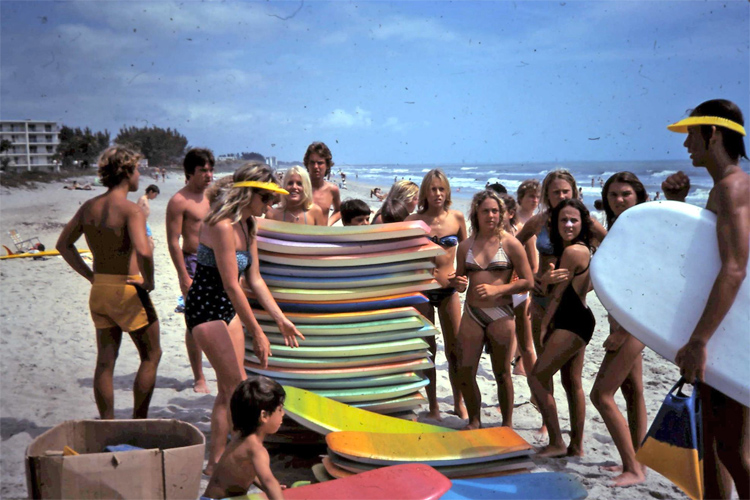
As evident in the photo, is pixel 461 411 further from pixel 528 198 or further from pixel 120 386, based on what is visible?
pixel 120 386

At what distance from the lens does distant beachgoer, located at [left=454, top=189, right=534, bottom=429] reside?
14.2ft

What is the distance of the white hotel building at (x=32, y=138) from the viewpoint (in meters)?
72.4

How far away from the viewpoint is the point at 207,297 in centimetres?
349

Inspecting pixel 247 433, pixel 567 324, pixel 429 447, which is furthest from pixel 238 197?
pixel 567 324

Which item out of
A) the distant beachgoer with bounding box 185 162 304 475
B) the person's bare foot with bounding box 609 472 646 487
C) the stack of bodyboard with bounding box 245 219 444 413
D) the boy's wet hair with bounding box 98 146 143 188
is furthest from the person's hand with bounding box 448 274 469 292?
the boy's wet hair with bounding box 98 146 143 188

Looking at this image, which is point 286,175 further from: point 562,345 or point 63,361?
point 63,361

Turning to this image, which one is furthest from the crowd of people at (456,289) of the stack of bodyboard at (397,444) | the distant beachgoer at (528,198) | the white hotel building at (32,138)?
the white hotel building at (32,138)

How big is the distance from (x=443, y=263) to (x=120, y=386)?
286 cm

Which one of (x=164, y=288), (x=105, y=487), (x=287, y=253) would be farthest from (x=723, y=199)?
(x=164, y=288)

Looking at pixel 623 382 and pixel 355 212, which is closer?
pixel 623 382

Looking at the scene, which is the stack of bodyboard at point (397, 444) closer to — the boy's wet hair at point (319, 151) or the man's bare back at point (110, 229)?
the man's bare back at point (110, 229)

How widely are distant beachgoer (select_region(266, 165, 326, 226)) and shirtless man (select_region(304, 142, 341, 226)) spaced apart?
295mm

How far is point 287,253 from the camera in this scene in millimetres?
4066

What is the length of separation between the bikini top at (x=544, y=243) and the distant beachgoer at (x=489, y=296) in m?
0.30
